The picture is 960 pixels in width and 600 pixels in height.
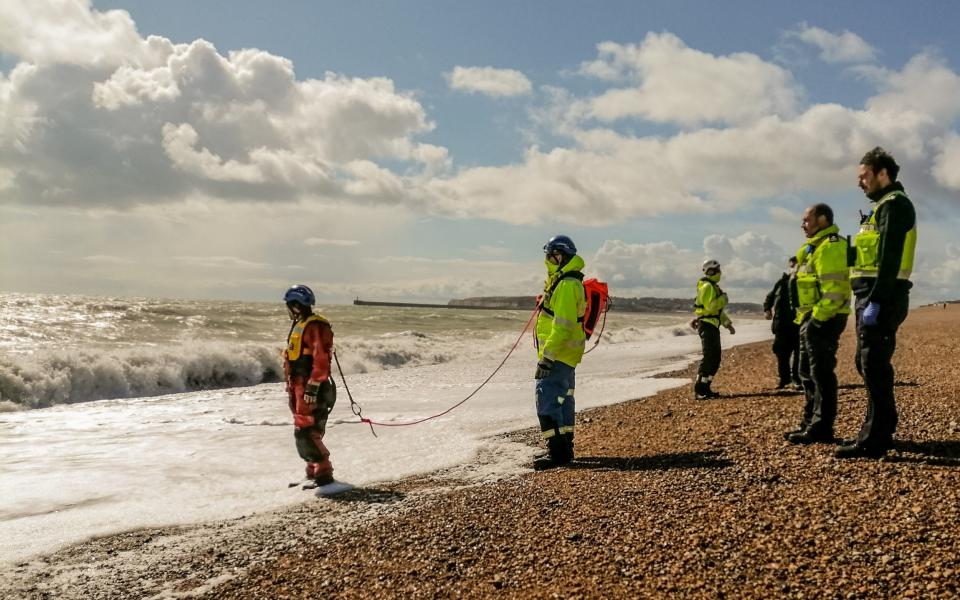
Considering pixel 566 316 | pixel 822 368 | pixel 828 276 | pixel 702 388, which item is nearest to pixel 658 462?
pixel 566 316

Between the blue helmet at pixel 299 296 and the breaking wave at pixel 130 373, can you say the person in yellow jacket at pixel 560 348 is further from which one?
the breaking wave at pixel 130 373

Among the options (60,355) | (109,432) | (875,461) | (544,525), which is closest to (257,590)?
(544,525)

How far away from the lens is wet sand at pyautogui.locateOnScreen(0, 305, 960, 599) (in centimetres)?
365

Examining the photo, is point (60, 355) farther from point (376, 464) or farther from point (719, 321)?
point (719, 321)

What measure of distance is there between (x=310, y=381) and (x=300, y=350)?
0.39 m

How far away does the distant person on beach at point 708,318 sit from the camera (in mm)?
10820

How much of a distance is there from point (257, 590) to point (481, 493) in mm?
2213

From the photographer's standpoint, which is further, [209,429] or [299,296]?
[209,429]

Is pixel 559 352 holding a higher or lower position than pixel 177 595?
higher

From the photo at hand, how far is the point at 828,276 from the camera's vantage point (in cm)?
647

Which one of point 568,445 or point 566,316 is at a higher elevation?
point 566,316

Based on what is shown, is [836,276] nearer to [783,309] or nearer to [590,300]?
[590,300]

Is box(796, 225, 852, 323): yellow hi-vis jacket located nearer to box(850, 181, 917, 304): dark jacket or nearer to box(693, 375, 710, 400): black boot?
box(850, 181, 917, 304): dark jacket

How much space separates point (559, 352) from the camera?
22.7 feet
